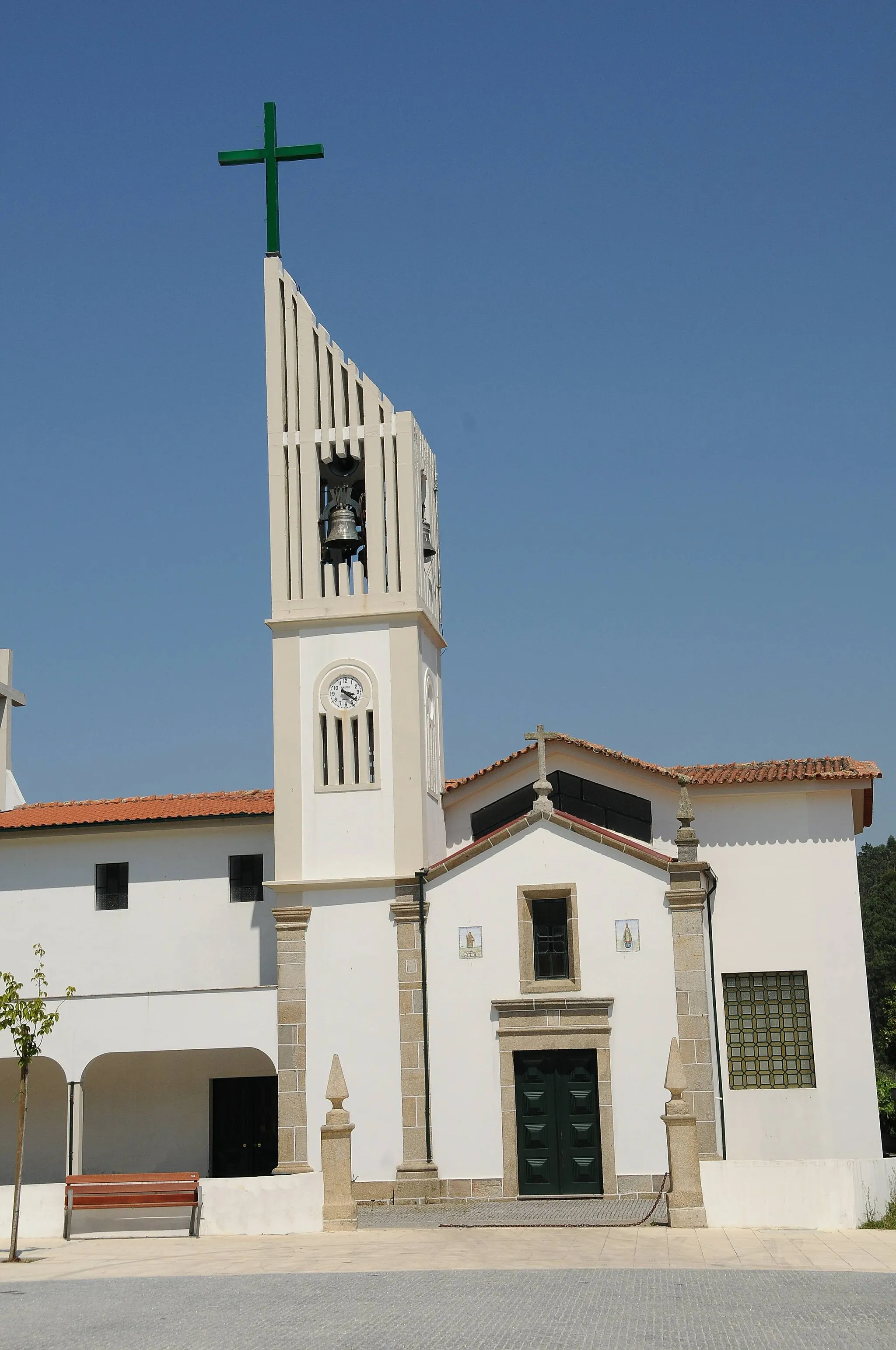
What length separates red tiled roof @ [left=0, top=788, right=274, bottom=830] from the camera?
28250mm

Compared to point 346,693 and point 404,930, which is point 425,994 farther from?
point 346,693

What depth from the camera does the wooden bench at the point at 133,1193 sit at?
65.9 ft

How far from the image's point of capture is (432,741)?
88.2 feet

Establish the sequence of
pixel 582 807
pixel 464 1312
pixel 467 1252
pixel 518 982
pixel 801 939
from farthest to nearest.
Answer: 1. pixel 582 807
2. pixel 801 939
3. pixel 518 982
4. pixel 467 1252
5. pixel 464 1312

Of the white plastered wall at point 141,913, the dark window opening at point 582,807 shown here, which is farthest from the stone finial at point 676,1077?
the white plastered wall at point 141,913

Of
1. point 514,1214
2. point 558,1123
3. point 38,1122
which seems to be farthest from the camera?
point 38,1122

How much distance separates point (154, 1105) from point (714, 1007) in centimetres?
1073

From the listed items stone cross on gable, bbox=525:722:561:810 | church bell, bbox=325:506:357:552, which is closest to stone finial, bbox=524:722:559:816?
stone cross on gable, bbox=525:722:561:810

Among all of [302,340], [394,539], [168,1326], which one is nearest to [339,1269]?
[168,1326]

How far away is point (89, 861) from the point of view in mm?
28672

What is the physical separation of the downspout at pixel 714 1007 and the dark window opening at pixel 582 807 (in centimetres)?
184

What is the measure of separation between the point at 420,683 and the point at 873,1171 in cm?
1112

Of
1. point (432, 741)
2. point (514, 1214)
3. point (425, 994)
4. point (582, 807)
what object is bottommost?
point (514, 1214)

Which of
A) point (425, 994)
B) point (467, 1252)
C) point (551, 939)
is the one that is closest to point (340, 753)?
point (425, 994)
